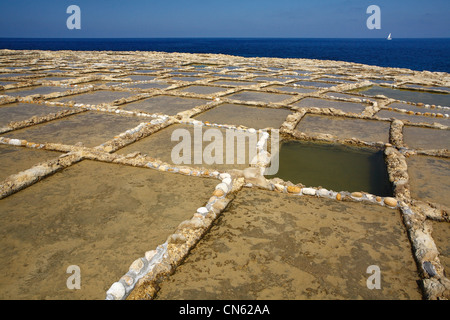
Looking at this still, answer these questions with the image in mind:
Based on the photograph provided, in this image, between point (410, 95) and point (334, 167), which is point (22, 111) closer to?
point (334, 167)

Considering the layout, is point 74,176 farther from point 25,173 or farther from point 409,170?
point 409,170

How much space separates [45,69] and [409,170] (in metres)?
17.9

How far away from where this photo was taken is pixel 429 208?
3463 millimetres

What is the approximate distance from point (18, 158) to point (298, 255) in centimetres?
448

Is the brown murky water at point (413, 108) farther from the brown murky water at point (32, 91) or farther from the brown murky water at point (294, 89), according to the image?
the brown murky water at point (32, 91)

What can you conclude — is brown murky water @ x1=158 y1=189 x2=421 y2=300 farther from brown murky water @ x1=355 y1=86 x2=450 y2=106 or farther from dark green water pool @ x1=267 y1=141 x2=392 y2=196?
brown murky water @ x1=355 y1=86 x2=450 y2=106

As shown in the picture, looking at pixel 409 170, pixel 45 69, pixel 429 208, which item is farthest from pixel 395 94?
pixel 45 69

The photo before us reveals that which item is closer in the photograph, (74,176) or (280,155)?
(74,176)

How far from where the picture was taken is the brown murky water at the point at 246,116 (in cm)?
699

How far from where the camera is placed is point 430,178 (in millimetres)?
4320

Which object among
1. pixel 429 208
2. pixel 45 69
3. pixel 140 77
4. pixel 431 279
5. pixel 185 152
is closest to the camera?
pixel 431 279

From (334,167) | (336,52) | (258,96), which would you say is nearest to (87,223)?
(334,167)
